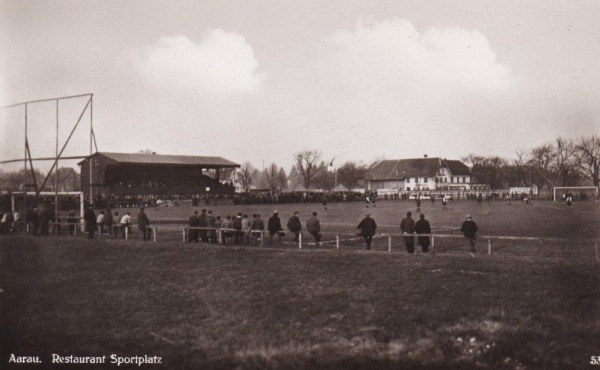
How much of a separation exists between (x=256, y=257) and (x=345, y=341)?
29.5ft

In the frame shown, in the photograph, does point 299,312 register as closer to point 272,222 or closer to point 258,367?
point 258,367

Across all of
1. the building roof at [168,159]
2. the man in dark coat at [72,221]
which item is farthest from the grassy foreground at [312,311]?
the building roof at [168,159]

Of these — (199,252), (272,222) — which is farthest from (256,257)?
(272,222)

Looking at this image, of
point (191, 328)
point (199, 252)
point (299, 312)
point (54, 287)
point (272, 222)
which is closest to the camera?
point (191, 328)

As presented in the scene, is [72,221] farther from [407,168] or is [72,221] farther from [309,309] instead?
[407,168]

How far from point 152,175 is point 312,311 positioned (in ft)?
191

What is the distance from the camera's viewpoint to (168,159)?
222 ft

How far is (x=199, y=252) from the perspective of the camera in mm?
19969

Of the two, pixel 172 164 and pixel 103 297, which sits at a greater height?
pixel 172 164

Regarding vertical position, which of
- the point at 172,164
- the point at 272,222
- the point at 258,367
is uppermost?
the point at 172,164

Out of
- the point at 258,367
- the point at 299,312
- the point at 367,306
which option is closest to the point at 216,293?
the point at 299,312

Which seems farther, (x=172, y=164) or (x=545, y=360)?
(x=172, y=164)

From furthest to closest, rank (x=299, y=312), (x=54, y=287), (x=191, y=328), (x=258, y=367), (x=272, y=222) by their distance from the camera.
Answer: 1. (x=272, y=222)
2. (x=54, y=287)
3. (x=299, y=312)
4. (x=191, y=328)
5. (x=258, y=367)

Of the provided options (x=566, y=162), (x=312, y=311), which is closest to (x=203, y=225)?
(x=312, y=311)
